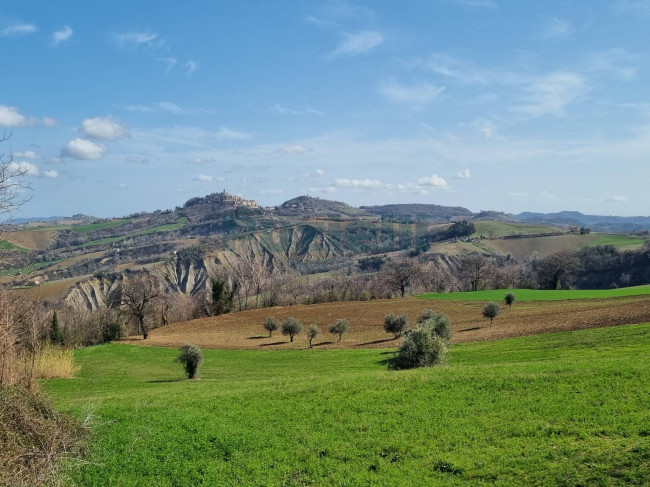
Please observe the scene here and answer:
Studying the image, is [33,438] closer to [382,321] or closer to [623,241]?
[382,321]

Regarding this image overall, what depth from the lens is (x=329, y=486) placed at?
11.3 metres

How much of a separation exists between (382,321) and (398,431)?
56115mm

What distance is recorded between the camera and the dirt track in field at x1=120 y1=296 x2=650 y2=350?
44500mm

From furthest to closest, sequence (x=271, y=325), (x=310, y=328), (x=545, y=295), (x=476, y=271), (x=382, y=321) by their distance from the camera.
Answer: (x=476, y=271) < (x=545, y=295) < (x=382, y=321) < (x=271, y=325) < (x=310, y=328)

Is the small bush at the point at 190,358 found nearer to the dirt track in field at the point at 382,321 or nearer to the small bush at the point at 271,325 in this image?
the dirt track in field at the point at 382,321

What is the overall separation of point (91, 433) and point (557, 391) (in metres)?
16.5

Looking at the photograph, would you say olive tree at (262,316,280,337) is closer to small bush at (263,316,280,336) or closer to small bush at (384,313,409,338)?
small bush at (263,316,280,336)

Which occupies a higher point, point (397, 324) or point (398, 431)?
point (398, 431)

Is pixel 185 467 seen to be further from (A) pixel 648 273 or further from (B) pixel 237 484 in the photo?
(A) pixel 648 273

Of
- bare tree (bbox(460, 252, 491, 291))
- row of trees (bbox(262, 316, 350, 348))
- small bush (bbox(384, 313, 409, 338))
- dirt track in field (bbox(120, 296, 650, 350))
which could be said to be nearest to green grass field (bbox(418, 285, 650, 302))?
dirt track in field (bbox(120, 296, 650, 350))

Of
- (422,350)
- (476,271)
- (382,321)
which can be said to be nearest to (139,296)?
(382,321)

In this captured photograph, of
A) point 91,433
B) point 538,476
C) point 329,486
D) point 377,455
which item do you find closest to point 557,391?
point 538,476

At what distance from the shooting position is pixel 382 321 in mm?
69500

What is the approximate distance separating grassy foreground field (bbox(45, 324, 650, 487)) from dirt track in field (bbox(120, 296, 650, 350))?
89.6ft
